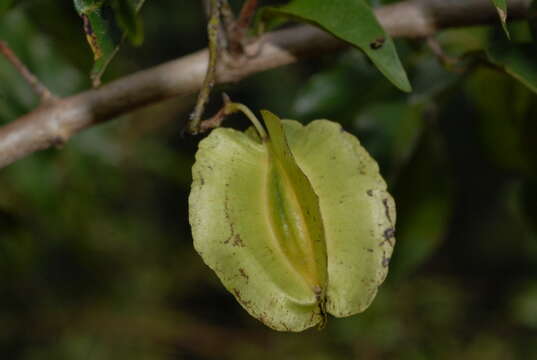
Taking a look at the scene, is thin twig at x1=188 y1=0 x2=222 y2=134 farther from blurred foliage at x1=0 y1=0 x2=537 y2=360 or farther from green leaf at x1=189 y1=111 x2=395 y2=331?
blurred foliage at x1=0 y1=0 x2=537 y2=360

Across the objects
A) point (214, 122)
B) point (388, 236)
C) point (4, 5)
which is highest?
point (4, 5)

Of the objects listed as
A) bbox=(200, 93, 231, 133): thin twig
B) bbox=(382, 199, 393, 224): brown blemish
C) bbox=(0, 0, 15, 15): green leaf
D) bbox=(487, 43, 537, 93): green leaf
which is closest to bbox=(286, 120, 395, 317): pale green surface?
bbox=(382, 199, 393, 224): brown blemish

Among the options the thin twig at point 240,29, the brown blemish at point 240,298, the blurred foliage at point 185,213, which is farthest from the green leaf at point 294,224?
the blurred foliage at point 185,213

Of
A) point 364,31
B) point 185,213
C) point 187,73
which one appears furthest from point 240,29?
point 185,213

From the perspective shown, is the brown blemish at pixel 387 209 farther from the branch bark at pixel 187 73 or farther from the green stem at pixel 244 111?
the branch bark at pixel 187 73

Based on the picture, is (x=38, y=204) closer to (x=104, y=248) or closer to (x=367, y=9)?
(x=104, y=248)

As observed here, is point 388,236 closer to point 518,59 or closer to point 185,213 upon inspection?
point 518,59

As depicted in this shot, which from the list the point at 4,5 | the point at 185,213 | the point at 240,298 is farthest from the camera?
the point at 185,213

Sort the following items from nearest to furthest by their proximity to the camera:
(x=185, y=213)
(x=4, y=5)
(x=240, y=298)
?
1. (x=240, y=298)
2. (x=4, y=5)
3. (x=185, y=213)
